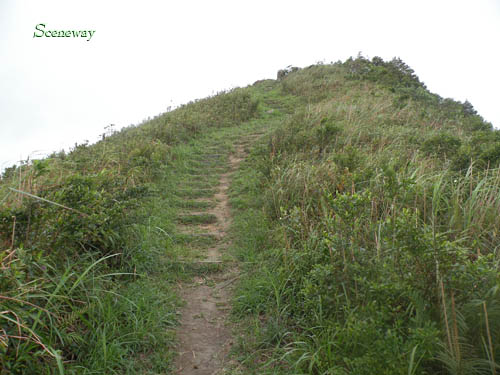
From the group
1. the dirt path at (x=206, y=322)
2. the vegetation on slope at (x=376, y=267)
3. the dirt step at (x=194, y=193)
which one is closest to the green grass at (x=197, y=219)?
the vegetation on slope at (x=376, y=267)

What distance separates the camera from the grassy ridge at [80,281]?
2402mm

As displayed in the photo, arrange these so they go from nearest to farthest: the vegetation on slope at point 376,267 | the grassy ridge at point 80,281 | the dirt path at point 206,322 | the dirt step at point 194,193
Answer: the vegetation on slope at point 376,267 < the grassy ridge at point 80,281 < the dirt path at point 206,322 < the dirt step at point 194,193

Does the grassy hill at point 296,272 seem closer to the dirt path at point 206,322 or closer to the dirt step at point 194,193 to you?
the dirt path at point 206,322

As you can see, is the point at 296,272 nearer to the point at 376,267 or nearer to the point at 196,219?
the point at 376,267

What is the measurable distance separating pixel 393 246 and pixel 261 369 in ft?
4.62

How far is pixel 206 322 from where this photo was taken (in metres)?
3.56

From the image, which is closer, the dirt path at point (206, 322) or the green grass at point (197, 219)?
the dirt path at point (206, 322)

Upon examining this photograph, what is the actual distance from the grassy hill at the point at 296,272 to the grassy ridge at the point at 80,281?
2 centimetres

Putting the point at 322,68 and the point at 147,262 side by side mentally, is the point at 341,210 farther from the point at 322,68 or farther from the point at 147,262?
the point at 322,68

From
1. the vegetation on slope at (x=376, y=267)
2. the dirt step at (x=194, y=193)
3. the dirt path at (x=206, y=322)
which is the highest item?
the dirt step at (x=194, y=193)

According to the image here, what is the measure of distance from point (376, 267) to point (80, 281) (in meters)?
2.40

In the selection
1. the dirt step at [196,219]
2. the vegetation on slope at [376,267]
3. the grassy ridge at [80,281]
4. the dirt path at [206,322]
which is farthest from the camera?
the dirt step at [196,219]

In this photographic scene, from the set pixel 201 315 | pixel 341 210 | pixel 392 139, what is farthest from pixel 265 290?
pixel 392 139

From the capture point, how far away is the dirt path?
3.00 meters
